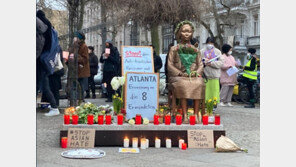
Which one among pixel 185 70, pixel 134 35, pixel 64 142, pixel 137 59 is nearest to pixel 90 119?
pixel 64 142

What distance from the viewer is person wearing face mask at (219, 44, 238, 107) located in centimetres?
1347

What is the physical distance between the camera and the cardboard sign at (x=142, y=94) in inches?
286

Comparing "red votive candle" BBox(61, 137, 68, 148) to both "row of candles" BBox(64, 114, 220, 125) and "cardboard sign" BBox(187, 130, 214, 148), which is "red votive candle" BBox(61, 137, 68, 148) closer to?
"row of candles" BBox(64, 114, 220, 125)

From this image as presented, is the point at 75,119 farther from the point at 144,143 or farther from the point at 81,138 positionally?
the point at 144,143

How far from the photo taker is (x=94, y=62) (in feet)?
50.8

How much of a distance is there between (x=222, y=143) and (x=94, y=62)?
970cm

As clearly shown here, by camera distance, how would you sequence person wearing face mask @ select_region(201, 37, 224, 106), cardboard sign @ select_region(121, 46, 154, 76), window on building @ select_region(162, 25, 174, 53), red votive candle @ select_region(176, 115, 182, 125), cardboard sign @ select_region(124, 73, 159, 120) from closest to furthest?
red votive candle @ select_region(176, 115, 182, 125) → cardboard sign @ select_region(124, 73, 159, 120) → cardboard sign @ select_region(121, 46, 154, 76) → person wearing face mask @ select_region(201, 37, 224, 106) → window on building @ select_region(162, 25, 174, 53)

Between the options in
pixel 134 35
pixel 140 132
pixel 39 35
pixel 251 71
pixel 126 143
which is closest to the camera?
pixel 126 143

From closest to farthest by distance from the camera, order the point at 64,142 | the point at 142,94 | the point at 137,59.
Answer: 1. the point at 64,142
2. the point at 142,94
3. the point at 137,59

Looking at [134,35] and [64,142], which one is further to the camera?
[134,35]

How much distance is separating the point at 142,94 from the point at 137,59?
1.88 meters

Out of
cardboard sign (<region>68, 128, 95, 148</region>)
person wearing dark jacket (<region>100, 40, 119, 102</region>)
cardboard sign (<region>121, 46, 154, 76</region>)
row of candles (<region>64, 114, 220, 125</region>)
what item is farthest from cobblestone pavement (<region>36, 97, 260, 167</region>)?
person wearing dark jacket (<region>100, 40, 119, 102</region>)

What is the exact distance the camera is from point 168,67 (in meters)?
7.55

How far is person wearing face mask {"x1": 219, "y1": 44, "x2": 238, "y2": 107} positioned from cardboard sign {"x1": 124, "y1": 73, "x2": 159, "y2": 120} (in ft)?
21.0
